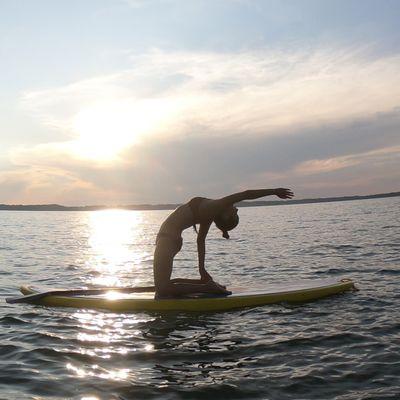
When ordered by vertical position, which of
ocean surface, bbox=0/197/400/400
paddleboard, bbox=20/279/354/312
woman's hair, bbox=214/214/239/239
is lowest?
ocean surface, bbox=0/197/400/400

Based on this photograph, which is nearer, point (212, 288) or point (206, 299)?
point (206, 299)

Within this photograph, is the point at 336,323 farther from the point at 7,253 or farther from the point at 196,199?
the point at 7,253

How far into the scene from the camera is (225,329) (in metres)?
8.22

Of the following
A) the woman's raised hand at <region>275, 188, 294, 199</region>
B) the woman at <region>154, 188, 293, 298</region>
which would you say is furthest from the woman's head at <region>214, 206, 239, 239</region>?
the woman's raised hand at <region>275, 188, 294, 199</region>

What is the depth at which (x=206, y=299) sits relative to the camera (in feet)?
31.3

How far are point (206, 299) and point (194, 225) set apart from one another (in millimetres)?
1548

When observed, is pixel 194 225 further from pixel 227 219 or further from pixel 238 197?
pixel 238 197

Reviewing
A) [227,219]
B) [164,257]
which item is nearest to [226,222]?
[227,219]

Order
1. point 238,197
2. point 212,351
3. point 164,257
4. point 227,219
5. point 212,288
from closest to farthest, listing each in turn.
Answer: point 212,351
point 238,197
point 227,219
point 164,257
point 212,288

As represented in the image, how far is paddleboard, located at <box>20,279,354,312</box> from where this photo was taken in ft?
31.2

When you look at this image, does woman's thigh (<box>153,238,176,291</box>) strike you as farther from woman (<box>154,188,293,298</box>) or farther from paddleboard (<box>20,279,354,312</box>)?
paddleboard (<box>20,279,354,312</box>)

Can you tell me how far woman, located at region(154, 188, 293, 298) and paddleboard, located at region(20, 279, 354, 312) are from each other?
0.27m

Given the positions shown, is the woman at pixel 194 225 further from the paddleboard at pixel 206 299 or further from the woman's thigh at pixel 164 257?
the paddleboard at pixel 206 299

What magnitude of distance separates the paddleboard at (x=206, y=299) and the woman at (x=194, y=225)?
268 mm
